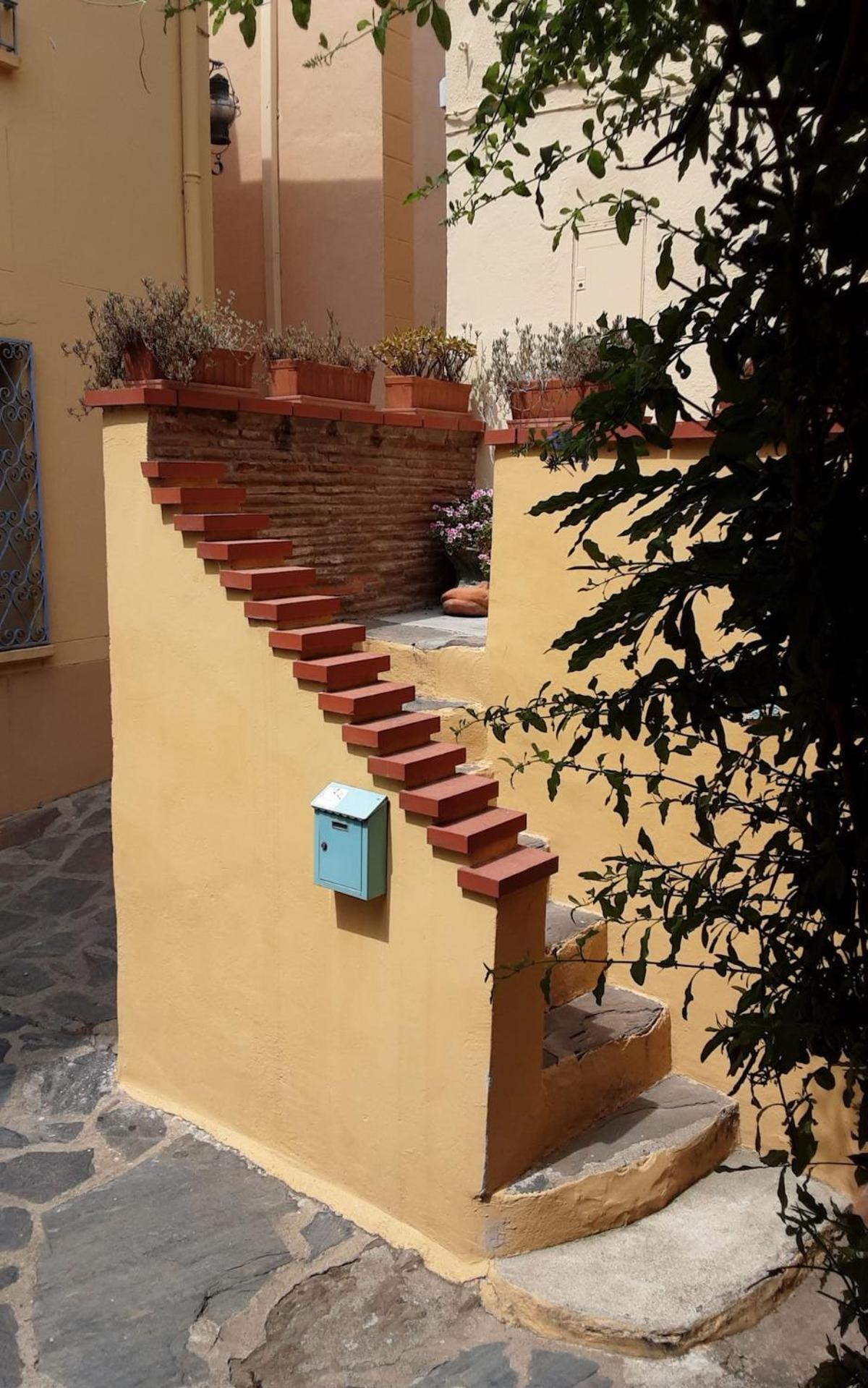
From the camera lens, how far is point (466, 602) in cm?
621

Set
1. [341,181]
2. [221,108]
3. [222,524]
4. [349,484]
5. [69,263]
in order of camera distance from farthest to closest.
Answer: [341,181]
[221,108]
[69,263]
[349,484]
[222,524]

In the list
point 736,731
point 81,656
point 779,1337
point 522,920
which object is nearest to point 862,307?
point 522,920

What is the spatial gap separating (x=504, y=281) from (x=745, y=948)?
12.5 ft

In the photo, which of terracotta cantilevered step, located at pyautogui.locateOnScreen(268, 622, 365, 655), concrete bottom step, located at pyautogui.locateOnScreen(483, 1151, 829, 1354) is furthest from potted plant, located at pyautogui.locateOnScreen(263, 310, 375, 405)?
concrete bottom step, located at pyautogui.locateOnScreen(483, 1151, 829, 1354)

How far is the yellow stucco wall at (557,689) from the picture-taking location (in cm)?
436

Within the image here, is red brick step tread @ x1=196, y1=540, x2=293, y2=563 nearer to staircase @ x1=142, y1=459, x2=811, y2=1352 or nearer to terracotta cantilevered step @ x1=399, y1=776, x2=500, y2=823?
staircase @ x1=142, y1=459, x2=811, y2=1352

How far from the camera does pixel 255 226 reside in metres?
10.4

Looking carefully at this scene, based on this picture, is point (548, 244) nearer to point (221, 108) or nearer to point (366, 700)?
point (366, 700)

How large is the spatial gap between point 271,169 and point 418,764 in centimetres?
819

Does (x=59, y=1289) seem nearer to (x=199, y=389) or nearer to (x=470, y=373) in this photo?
(x=199, y=389)

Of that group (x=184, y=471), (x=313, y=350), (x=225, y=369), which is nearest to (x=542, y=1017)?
(x=184, y=471)

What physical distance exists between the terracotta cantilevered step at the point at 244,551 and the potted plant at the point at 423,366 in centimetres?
238

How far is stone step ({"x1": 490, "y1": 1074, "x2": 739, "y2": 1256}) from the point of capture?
11.9ft

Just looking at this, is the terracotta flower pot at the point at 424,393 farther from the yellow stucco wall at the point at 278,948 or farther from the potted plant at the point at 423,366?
the yellow stucco wall at the point at 278,948
